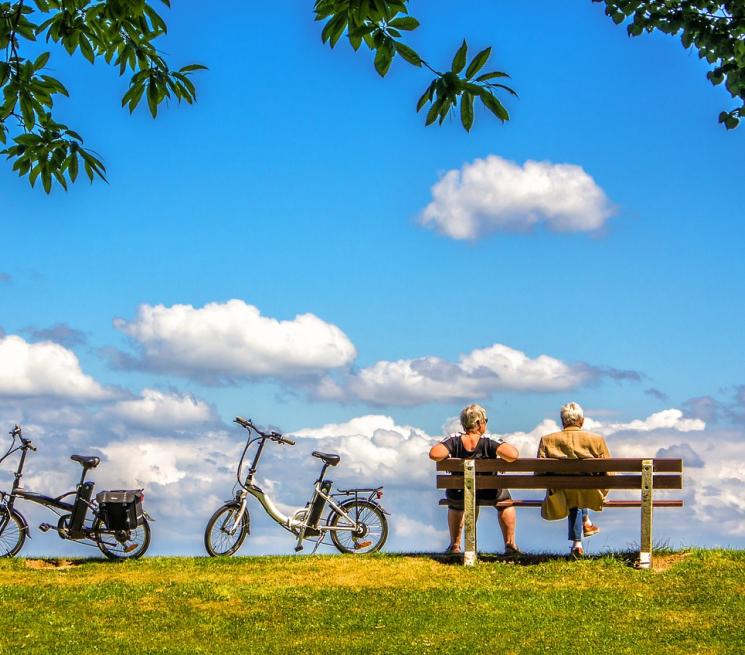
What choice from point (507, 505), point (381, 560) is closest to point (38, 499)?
point (381, 560)

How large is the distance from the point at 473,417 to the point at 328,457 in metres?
2.36

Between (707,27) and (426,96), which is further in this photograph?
(707,27)

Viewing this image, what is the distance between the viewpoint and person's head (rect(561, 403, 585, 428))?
15516 millimetres

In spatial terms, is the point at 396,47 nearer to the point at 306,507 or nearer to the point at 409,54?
the point at 409,54

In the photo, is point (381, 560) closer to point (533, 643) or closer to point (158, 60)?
point (533, 643)

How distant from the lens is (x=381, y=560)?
1540cm

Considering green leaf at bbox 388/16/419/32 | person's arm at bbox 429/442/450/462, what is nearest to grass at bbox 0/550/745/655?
person's arm at bbox 429/442/450/462

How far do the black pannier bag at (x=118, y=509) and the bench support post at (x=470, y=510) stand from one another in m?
5.27

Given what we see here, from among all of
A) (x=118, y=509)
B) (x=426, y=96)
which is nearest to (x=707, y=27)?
(x=426, y=96)

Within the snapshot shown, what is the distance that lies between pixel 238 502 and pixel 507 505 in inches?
161

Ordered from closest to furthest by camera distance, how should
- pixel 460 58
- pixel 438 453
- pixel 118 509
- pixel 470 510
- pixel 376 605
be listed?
pixel 460 58 < pixel 376 605 < pixel 470 510 < pixel 438 453 < pixel 118 509

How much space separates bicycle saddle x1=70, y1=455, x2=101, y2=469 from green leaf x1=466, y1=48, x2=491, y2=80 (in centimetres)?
1124

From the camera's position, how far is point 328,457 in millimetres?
16297

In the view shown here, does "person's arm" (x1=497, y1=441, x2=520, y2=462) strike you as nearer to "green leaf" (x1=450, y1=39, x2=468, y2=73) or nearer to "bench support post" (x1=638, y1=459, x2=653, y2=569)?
"bench support post" (x1=638, y1=459, x2=653, y2=569)
